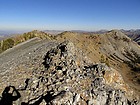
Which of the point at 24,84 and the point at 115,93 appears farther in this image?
the point at 24,84

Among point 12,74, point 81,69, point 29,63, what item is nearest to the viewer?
point 81,69

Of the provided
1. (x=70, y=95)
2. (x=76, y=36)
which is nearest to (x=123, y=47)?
(x=76, y=36)

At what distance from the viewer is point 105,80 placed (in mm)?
28969

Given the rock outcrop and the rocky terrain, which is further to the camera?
the rocky terrain

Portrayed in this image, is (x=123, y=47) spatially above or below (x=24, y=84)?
below

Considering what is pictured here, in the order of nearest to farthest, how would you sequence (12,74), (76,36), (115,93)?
(115,93), (12,74), (76,36)

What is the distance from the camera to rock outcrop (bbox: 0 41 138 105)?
76.5 ft

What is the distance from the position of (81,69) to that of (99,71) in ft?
7.88

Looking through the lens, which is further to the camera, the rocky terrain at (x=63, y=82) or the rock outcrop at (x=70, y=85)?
the rocky terrain at (x=63, y=82)

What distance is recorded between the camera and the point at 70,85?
25938 millimetres

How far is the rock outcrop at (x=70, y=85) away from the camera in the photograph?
23328 mm

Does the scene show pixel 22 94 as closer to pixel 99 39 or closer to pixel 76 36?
pixel 76 36

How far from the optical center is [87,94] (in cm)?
2411

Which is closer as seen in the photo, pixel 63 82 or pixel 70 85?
pixel 70 85
